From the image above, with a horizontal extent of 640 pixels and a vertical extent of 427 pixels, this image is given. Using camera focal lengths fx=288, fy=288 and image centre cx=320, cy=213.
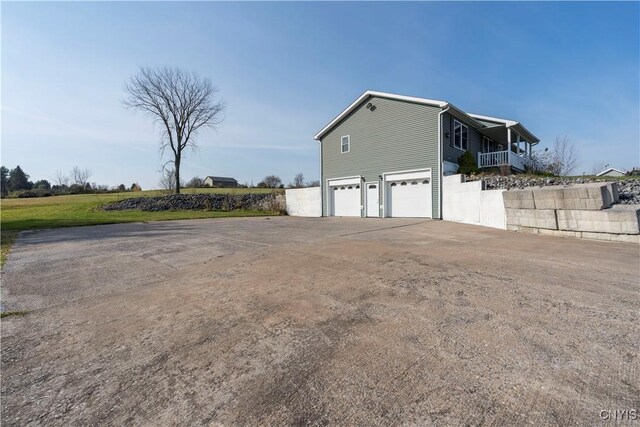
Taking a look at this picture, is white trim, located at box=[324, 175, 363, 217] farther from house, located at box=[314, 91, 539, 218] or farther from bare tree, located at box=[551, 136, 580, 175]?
bare tree, located at box=[551, 136, 580, 175]

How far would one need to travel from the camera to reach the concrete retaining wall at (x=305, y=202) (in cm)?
1900

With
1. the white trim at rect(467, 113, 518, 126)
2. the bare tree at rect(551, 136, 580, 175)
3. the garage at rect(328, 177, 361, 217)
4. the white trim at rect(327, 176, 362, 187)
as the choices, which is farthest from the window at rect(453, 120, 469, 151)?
the bare tree at rect(551, 136, 580, 175)

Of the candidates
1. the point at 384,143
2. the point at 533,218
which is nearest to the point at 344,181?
the point at 384,143

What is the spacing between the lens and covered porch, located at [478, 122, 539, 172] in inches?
611

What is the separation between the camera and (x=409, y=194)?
14.8 m

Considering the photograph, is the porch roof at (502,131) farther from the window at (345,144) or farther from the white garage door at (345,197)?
the white garage door at (345,197)

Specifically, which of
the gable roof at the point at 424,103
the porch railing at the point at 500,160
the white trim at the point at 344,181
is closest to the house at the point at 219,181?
the white trim at the point at 344,181

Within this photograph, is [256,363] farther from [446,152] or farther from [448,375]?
[446,152]

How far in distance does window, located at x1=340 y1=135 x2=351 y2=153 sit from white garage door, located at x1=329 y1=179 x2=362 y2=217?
1.91 metres

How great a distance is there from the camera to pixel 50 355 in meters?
2.36

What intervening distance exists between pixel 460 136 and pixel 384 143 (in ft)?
12.8

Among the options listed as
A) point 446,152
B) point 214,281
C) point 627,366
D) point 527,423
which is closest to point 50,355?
point 214,281

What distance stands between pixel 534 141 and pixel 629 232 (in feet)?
60.6

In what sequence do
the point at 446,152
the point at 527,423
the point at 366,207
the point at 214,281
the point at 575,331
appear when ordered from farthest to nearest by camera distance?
the point at 366,207
the point at 446,152
the point at 214,281
the point at 575,331
the point at 527,423
